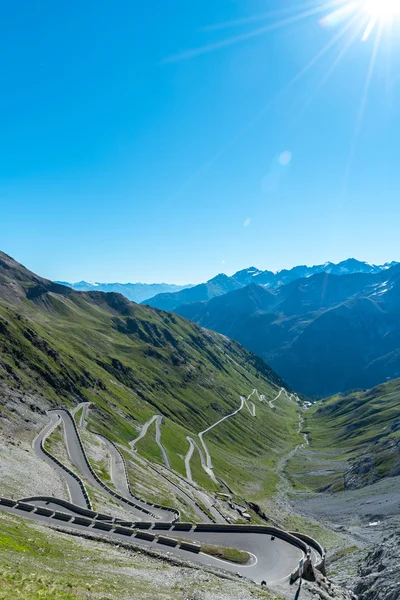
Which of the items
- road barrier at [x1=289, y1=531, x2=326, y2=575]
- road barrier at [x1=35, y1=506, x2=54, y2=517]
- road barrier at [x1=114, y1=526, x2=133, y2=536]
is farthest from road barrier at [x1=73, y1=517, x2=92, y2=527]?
road barrier at [x1=289, y1=531, x2=326, y2=575]

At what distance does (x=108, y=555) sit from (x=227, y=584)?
1324cm

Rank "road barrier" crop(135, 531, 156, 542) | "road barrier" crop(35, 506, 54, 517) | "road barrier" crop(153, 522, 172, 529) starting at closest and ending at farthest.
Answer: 1. "road barrier" crop(135, 531, 156, 542)
2. "road barrier" crop(35, 506, 54, 517)
3. "road barrier" crop(153, 522, 172, 529)

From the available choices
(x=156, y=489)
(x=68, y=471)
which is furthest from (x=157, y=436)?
(x=68, y=471)

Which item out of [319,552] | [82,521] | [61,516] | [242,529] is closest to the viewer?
[82,521]

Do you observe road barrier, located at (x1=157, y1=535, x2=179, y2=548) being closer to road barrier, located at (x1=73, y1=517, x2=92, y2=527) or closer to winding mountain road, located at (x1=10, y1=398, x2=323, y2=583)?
winding mountain road, located at (x1=10, y1=398, x2=323, y2=583)

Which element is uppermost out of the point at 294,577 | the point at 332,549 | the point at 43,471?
the point at 332,549

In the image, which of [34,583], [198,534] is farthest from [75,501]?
[34,583]

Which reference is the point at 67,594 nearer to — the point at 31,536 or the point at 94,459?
the point at 31,536

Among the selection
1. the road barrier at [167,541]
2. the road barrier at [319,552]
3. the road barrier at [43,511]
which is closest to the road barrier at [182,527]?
the road barrier at [167,541]

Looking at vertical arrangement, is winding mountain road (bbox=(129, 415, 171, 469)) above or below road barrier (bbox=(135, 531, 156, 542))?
above

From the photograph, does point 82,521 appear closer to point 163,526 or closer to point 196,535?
point 163,526

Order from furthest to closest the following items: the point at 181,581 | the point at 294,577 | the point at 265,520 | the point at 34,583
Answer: the point at 265,520 < the point at 294,577 < the point at 181,581 < the point at 34,583

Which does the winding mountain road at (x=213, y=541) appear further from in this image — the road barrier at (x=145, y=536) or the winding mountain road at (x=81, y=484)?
the winding mountain road at (x=81, y=484)

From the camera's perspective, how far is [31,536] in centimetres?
4103
